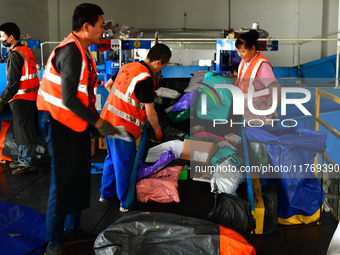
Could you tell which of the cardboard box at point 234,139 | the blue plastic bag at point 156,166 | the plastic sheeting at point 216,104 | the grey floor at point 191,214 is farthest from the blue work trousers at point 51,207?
the plastic sheeting at point 216,104

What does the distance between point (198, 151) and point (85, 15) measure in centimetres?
195

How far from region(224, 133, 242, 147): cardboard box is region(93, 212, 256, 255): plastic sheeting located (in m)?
1.55

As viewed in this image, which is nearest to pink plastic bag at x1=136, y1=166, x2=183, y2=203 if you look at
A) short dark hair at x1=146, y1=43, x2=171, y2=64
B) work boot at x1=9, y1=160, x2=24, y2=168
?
short dark hair at x1=146, y1=43, x2=171, y2=64

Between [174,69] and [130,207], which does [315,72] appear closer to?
[174,69]

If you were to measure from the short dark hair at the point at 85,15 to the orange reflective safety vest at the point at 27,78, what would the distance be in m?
2.12

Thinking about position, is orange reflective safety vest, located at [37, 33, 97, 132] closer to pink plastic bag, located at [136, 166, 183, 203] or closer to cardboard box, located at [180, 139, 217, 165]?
pink plastic bag, located at [136, 166, 183, 203]

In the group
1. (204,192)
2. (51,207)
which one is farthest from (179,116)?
(51,207)

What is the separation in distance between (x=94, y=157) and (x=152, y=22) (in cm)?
1117

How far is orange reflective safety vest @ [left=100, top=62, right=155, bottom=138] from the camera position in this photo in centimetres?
260

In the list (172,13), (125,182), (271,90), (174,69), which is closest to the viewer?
(125,182)

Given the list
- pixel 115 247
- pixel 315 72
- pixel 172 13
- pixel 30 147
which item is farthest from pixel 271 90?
pixel 172 13

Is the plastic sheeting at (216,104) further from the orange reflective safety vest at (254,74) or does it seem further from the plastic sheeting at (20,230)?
the plastic sheeting at (20,230)

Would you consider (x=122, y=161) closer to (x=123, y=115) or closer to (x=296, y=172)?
(x=123, y=115)

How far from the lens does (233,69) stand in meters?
6.55
